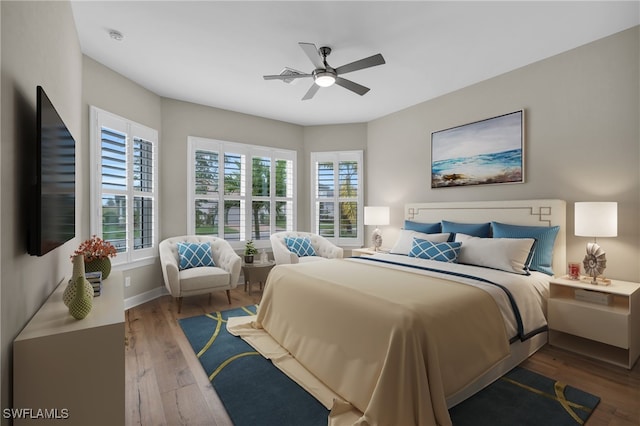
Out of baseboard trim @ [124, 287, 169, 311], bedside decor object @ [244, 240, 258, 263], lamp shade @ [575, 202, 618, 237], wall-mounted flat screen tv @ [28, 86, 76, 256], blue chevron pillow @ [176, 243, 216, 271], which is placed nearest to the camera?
wall-mounted flat screen tv @ [28, 86, 76, 256]

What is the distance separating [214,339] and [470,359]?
86.8 inches

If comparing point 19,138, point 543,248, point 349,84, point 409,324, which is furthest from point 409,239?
point 19,138

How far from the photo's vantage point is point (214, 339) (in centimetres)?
291

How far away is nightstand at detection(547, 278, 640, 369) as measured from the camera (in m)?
2.38

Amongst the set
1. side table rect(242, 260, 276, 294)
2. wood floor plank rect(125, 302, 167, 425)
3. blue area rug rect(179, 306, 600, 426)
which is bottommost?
wood floor plank rect(125, 302, 167, 425)

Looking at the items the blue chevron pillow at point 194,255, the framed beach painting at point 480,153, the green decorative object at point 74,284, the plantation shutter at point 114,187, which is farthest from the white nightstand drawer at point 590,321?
the plantation shutter at point 114,187

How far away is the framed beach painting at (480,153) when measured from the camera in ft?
11.6

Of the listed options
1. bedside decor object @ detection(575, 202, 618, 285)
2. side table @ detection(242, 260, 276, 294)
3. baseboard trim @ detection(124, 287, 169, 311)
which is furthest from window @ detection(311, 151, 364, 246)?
bedside decor object @ detection(575, 202, 618, 285)

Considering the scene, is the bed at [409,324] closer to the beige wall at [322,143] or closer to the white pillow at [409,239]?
the white pillow at [409,239]

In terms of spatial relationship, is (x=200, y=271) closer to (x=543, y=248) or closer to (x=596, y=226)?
(x=543, y=248)

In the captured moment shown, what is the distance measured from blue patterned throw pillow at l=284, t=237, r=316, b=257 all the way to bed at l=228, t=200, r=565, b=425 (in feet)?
5.12

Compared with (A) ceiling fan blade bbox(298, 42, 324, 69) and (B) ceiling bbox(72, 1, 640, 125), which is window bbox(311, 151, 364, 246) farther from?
(A) ceiling fan blade bbox(298, 42, 324, 69)

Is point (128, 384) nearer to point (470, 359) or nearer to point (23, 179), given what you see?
point (23, 179)

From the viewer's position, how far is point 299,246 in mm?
4820
